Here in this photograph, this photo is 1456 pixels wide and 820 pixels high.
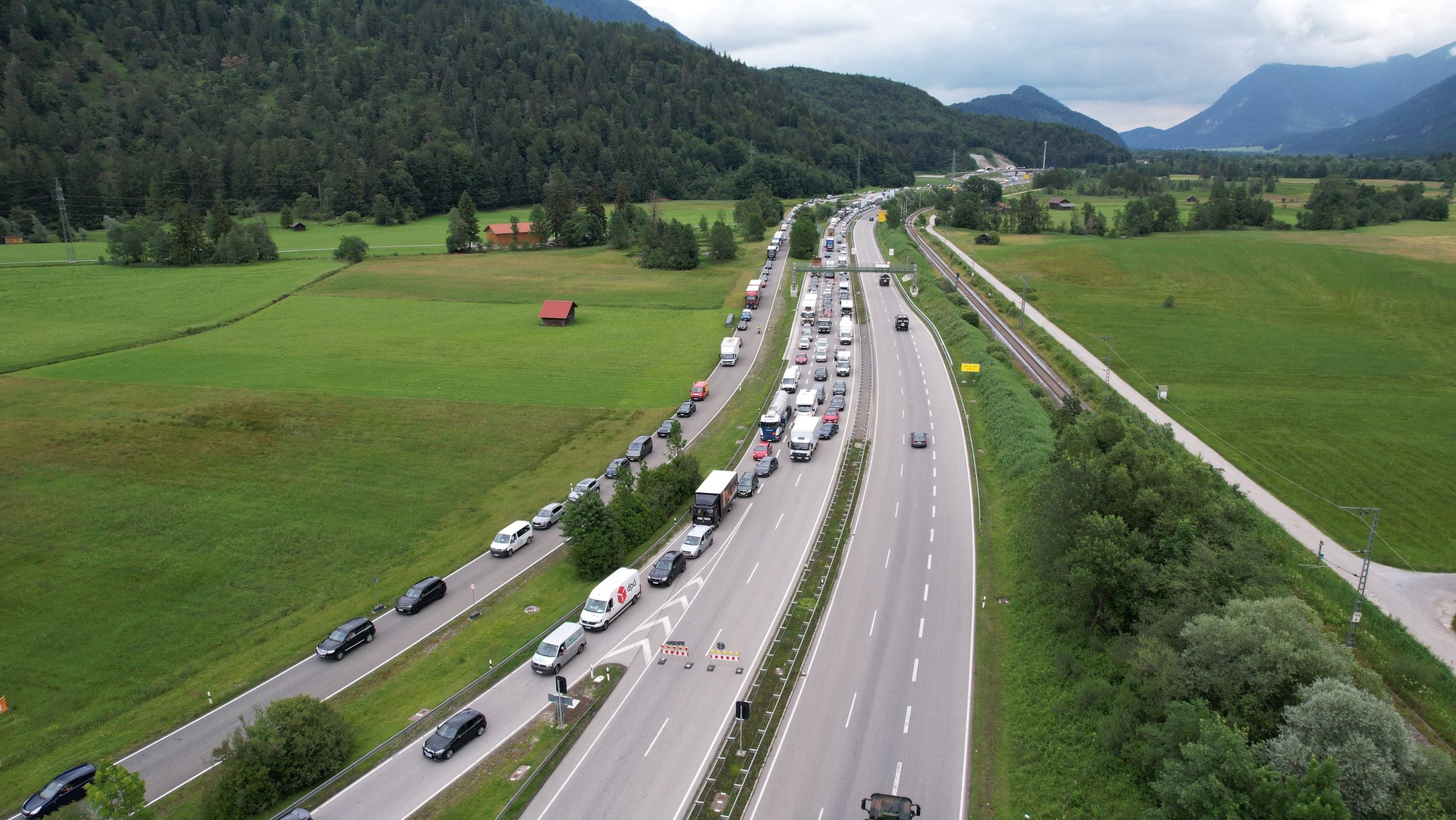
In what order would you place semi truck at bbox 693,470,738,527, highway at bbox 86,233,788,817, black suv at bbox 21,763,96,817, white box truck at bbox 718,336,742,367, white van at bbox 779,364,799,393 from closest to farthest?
black suv at bbox 21,763,96,817 → highway at bbox 86,233,788,817 → semi truck at bbox 693,470,738,527 → white van at bbox 779,364,799,393 → white box truck at bbox 718,336,742,367

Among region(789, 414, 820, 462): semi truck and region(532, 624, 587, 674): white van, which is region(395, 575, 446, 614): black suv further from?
region(789, 414, 820, 462): semi truck

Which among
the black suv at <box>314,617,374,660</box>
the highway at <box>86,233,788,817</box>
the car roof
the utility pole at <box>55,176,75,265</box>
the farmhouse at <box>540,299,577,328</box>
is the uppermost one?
the utility pole at <box>55,176,75,265</box>

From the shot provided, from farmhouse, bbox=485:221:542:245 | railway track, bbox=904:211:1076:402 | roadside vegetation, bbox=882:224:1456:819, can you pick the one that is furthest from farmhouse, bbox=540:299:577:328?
roadside vegetation, bbox=882:224:1456:819

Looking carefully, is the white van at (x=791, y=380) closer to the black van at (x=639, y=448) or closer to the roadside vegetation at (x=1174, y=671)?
the black van at (x=639, y=448)

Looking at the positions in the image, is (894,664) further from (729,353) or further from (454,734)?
(729,353)

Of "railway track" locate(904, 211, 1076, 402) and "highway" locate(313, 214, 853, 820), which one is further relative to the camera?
"railway track" locate(904, 211, 1076, 402)

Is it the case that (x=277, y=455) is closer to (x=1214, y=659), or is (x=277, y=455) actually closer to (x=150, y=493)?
(x=150, y=493)
